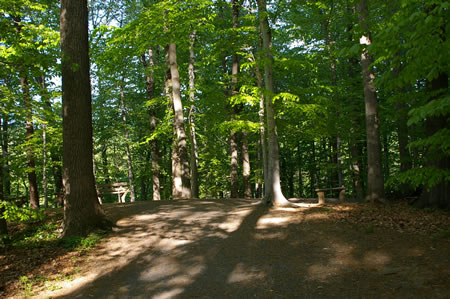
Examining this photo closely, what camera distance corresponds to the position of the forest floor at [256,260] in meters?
4.42

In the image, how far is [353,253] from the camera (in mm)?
5375


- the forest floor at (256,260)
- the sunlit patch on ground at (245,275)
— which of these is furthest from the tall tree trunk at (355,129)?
the sunlit patch on ground at (245,275)

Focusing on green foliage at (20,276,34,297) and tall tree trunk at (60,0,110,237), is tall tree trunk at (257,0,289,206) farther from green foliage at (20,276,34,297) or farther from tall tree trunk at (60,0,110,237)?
green foliage at (20,276,34,297)

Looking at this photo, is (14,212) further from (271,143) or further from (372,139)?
(372,139)

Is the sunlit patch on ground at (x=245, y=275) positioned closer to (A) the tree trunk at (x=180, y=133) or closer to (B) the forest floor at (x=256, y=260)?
(B) the forest floor at (x=256, y=260)

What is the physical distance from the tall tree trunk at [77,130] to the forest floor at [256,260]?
2.41ft

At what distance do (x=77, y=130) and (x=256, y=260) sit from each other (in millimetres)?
5321

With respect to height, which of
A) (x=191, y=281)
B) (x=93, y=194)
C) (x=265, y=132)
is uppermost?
(x=265, y=132)

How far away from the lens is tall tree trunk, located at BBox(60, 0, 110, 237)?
24.2ft

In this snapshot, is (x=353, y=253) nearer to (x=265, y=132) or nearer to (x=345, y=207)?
(x=345, y=207)

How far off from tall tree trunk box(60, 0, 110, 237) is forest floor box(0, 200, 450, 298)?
734 mm

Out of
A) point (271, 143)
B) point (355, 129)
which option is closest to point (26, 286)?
point (271, 143)

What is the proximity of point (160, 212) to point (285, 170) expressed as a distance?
18766 millimetres

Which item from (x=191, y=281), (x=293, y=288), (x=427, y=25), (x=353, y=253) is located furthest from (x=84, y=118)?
(x=427, y=25)
